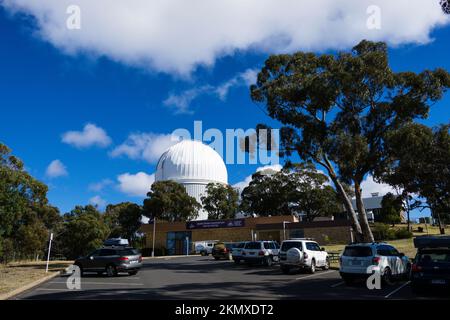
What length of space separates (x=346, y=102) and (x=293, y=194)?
4315 cm

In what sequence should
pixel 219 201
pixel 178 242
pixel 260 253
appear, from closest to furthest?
pixel 260 253 < pixel 178 242 < pixel 219 201

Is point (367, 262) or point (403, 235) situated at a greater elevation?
point (403, 235)

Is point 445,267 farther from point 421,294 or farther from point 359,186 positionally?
point 359,186

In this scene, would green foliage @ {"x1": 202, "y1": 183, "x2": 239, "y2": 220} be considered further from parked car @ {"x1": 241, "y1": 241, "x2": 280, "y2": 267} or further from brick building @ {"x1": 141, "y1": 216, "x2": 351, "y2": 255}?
parked car @ {"x1": 241, "y1": 241, "x2": 280, "y2": 267}

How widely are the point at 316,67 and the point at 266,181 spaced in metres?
46.8

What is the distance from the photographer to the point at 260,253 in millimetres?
26297

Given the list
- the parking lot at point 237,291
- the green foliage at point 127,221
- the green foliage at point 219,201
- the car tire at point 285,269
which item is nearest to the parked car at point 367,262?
the parking lot at point 237,291

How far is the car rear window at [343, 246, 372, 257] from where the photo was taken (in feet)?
49.0

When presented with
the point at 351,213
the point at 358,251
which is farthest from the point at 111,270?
the point at 351,213

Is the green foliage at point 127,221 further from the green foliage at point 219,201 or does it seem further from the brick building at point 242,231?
the green foliage at point 219,201

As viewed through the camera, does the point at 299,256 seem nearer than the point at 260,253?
Yes

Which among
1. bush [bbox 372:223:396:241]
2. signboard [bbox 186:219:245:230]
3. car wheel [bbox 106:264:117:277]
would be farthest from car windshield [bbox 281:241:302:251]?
signboard [bbox 186:219:245:230]

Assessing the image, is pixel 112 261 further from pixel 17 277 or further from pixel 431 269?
pixel 431 269

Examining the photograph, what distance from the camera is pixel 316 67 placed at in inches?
1084
